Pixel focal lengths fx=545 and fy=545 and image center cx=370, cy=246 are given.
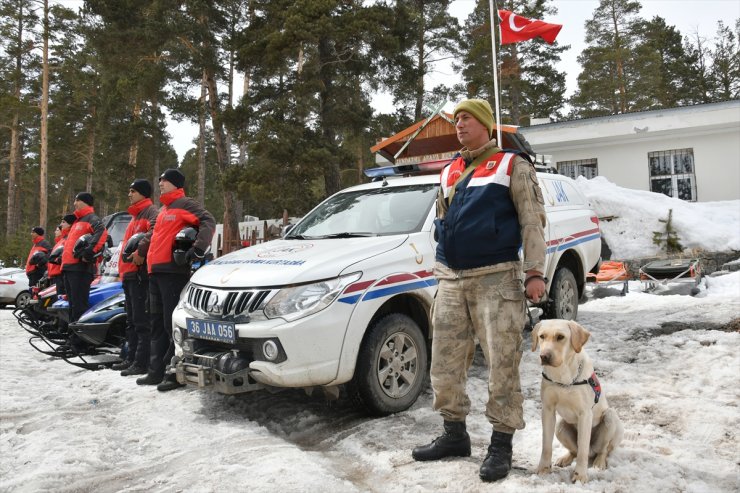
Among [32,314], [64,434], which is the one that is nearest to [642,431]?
[64,434]

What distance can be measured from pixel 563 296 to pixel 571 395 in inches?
142

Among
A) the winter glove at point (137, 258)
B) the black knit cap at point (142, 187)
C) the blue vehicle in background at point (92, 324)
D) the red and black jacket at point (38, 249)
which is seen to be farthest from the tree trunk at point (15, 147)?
the winter glove at point (137, 258)

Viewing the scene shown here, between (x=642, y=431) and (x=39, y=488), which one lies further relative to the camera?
(x=642, y=431)

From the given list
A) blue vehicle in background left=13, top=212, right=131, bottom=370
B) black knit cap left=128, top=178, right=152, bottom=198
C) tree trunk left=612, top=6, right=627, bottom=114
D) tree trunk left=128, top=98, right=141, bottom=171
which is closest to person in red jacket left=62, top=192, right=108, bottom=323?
blue vehicle in background left=13, top=212, right=131, bottom=370

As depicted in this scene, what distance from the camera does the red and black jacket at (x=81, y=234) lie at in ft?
22.7

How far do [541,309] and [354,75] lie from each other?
15474mm

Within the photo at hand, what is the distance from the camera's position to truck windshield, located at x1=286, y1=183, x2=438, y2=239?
14.8ft

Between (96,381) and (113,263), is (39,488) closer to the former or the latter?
(96,381)

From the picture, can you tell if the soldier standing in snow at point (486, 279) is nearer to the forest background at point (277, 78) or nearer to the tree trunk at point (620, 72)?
the forest background at point (277, 78)

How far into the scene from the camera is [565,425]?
287 centimetres

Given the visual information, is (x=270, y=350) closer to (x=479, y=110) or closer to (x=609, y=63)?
(x=479, y=110)

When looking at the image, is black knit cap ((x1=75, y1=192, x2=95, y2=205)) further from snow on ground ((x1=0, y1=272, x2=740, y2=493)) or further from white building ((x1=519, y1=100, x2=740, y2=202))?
white building ((x1=519, y1=100, x2=740, y2=202))

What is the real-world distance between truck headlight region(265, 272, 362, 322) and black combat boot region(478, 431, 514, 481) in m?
1.32

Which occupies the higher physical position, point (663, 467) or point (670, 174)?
point (670, 174)
